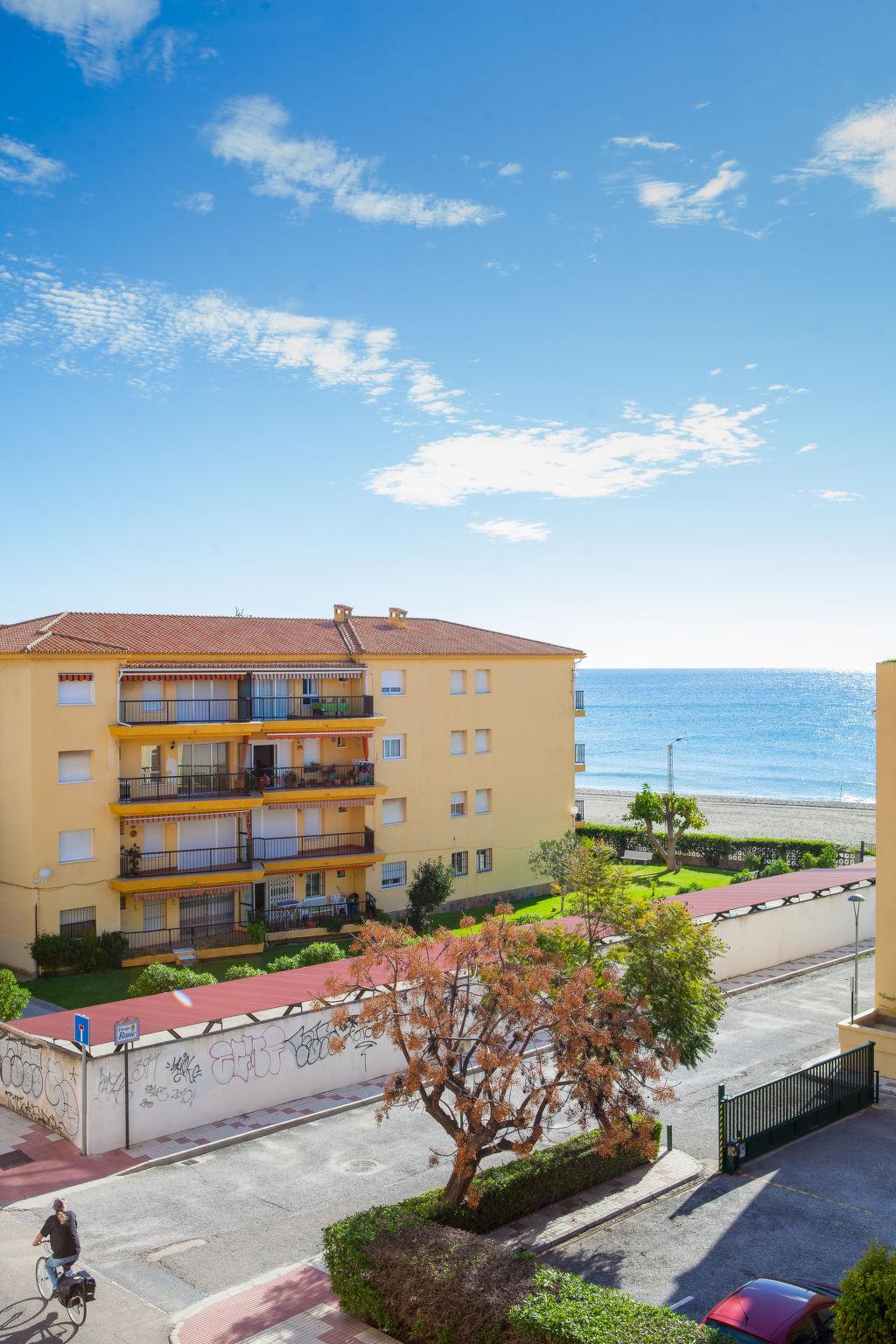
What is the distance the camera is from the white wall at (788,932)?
36500 millimetres

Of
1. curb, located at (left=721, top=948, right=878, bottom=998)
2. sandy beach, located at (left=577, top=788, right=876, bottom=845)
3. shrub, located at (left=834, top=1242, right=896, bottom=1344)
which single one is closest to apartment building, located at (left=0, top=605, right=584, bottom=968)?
curb, located at (left=721, top=948, right=878, bottom=998)

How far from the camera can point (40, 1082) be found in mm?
23562

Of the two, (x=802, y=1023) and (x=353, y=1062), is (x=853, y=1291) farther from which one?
(x=802, y=1023)

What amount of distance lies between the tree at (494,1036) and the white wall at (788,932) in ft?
63.4

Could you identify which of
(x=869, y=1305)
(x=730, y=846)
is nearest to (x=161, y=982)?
(x=869, y=1305)

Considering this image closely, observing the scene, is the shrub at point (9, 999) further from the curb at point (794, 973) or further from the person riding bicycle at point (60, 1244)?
the curb at point (794, 973)

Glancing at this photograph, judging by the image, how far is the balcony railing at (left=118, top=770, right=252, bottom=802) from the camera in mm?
41156

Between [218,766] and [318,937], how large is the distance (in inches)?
321

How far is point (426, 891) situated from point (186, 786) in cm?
1121

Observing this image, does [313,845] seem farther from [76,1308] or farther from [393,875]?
[76,1308]

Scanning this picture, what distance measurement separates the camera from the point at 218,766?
43.9m

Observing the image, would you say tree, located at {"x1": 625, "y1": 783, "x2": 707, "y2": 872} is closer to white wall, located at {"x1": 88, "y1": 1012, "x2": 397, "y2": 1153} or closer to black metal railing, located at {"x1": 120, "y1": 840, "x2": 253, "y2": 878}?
black metal railing, located at {"x1": 120, "y1": 840, "x2": 253, "y2": 878}

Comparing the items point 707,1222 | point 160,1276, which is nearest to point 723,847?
point 707,1222

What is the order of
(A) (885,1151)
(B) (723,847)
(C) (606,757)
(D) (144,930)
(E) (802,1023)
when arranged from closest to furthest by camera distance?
(A) (885,1151)
(E) (802,1023)
(D) (144,930)
(B) (723,847)
(C) (606,757)
